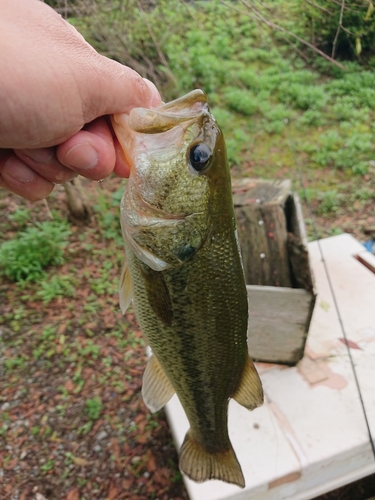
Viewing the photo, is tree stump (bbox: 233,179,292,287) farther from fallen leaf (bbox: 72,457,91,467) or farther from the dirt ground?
fallen leaf (bbox: 72,457,91,467)

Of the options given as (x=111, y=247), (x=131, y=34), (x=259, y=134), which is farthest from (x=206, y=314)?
(x=259, y=134)

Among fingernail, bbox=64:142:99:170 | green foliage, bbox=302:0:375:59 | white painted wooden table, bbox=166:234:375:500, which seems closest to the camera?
fingernail, bbox=64:142:99:170

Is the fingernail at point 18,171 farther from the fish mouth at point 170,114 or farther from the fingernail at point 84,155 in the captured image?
the fish mouth at point 170,114

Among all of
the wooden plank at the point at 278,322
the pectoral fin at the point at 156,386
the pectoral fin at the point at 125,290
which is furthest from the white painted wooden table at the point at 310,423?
the pectoral fin at the point at 125,290

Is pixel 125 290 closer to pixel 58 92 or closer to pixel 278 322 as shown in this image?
pixel 58 92

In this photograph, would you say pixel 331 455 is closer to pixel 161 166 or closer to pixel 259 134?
pixel 161 166

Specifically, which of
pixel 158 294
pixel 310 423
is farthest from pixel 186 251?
pixel 310 423

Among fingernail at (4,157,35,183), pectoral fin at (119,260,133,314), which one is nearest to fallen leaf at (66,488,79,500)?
pectoral fin at (119,260,133,314)
